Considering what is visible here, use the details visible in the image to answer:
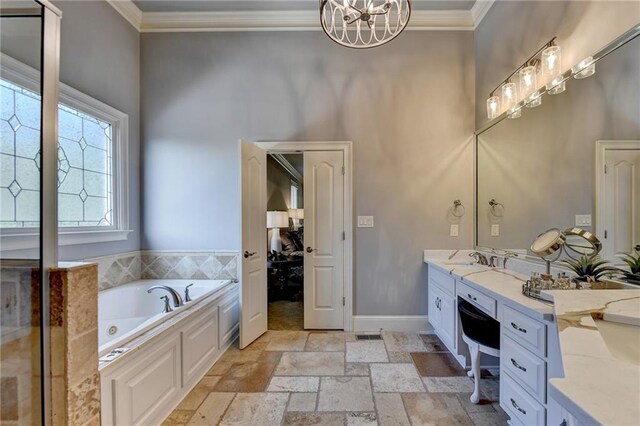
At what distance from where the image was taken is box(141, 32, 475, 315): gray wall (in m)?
2.99

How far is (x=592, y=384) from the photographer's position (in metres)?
0.50

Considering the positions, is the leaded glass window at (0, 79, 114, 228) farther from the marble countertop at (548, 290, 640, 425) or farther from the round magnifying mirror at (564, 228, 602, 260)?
the round magnifying mirror at (564, 228, 602, 260)

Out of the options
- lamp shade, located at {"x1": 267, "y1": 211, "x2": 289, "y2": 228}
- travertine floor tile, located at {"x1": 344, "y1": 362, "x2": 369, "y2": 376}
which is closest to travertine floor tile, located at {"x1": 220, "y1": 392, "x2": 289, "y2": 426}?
travertine floor tile, located at {"x1": 344, "y1": 362, "x2": 369, "y2": 376}

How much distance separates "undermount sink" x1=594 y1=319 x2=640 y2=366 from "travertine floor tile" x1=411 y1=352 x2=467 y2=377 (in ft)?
5.19

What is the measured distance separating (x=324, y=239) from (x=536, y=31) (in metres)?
2.54

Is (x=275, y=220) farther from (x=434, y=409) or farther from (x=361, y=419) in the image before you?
(x=434, y=409)

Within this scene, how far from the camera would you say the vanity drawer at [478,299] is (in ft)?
5.71

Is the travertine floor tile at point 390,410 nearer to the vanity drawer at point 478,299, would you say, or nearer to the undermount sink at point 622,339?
the vanity drawer at point 478,299

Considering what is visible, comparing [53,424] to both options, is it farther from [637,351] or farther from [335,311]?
[335,311]

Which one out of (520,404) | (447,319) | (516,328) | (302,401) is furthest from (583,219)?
(302,401)

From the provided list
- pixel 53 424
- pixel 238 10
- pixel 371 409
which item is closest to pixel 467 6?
pixel 238 10

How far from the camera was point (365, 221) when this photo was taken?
3.03 metres

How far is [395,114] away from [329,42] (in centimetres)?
107

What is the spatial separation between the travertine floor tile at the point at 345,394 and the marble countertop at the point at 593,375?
144cm
